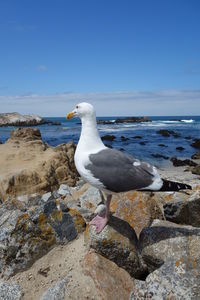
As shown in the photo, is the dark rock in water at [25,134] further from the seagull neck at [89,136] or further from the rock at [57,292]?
the rock at [57,292]

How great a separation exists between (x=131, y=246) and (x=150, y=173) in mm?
997

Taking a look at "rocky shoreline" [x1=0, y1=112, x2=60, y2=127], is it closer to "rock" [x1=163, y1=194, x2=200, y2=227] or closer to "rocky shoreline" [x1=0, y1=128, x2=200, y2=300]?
"rocky shoreline" [x1=0, y1=128, x2=200, y2=300]

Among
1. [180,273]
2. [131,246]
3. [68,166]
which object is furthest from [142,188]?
[68,166]

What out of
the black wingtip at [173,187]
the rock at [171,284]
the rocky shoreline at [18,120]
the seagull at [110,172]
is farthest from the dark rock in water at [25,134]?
the rocky shoreline at [18,120]

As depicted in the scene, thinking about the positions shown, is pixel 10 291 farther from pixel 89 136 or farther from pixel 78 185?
pixel 78 185

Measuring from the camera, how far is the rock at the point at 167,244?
3254 mm

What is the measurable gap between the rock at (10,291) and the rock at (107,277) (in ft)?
2.86

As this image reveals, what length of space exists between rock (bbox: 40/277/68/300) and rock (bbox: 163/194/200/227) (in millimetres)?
2090

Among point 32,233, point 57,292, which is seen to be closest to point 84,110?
point 32,233

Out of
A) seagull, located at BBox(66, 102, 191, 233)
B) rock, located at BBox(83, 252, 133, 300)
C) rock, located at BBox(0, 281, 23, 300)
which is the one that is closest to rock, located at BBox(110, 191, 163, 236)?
seagull, located at BBox(66, 102, 191, 233)

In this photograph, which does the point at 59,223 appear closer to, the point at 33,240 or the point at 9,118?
the point at 33,240

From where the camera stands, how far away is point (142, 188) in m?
3.43

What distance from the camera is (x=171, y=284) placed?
2859mm

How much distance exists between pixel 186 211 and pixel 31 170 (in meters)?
6.36
